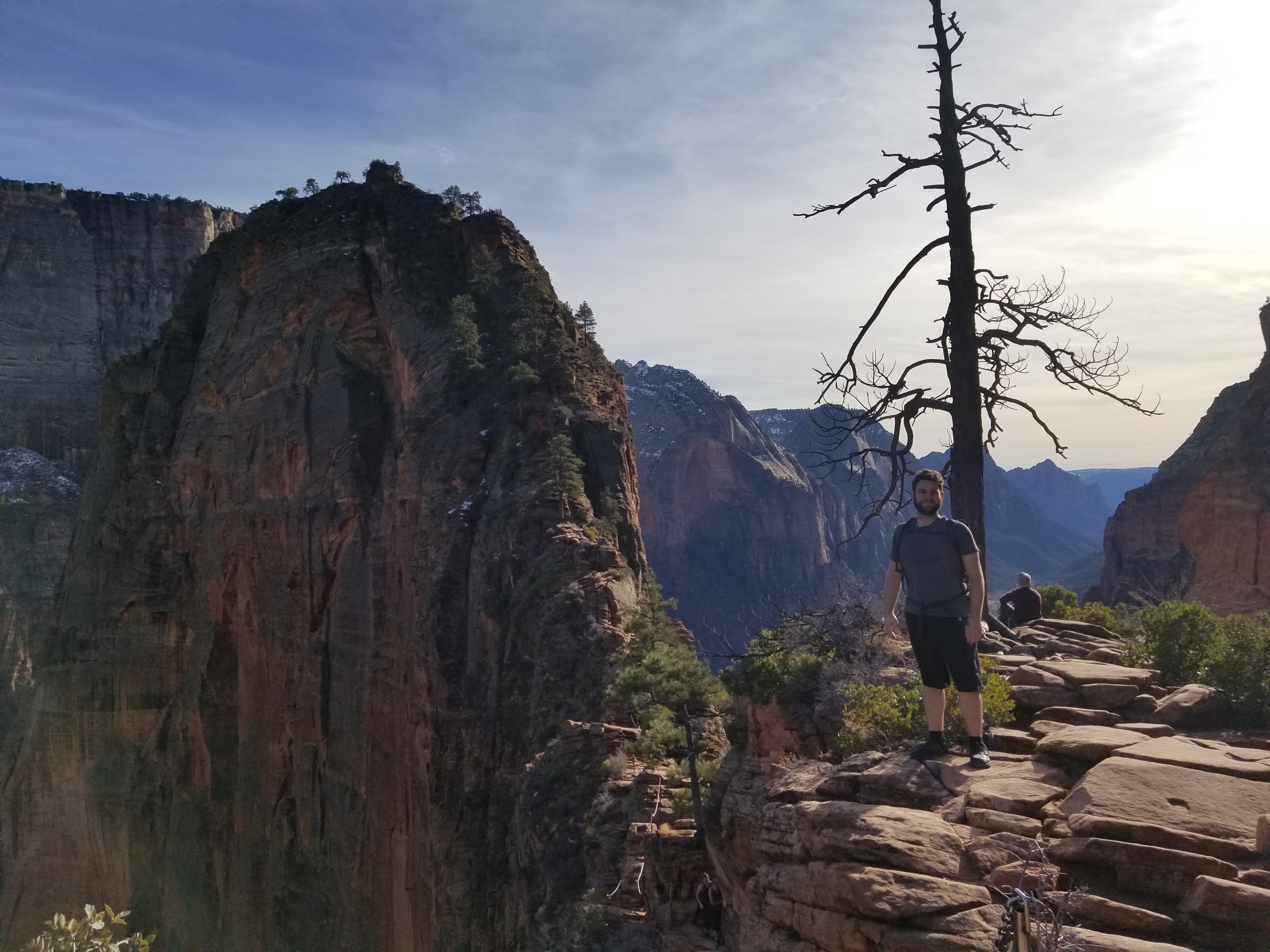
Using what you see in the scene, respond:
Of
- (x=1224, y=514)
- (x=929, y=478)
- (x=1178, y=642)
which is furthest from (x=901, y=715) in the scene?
(x=1224, y=514)

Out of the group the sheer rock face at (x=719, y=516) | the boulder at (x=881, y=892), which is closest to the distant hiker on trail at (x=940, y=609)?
the boulder at (x=881, y=892)

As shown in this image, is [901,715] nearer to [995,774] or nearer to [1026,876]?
[995,774]

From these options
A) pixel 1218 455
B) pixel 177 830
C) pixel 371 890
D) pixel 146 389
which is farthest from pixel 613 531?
pixel 1218 455

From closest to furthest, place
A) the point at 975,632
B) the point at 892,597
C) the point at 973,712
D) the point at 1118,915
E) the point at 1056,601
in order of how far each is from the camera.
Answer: the point at 1118,915 < the point at 975,632 < the point at 973,712 < the point at 892,597 < the point at 1056,601

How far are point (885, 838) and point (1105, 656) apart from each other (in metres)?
5.46

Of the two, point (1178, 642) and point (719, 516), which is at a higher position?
point (719, 516)

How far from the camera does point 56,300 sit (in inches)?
3142

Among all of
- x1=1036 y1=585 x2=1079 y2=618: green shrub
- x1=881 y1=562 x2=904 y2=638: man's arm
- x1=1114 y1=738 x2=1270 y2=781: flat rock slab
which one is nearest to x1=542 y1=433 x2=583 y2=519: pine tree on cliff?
x1=1036 y1=585 x2=1079 y2=618: green shrub

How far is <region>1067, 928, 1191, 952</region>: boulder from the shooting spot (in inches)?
195

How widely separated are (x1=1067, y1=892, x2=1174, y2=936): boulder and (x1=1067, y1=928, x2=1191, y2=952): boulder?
0.12 m

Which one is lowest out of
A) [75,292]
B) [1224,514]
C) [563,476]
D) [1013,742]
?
[1013,742]

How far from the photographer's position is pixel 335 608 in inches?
1166

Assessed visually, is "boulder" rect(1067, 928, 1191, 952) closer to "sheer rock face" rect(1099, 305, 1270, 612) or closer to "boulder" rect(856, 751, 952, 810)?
"boulder" rect(856, 751, 952, 810)

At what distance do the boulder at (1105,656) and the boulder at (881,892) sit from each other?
5101 mm
